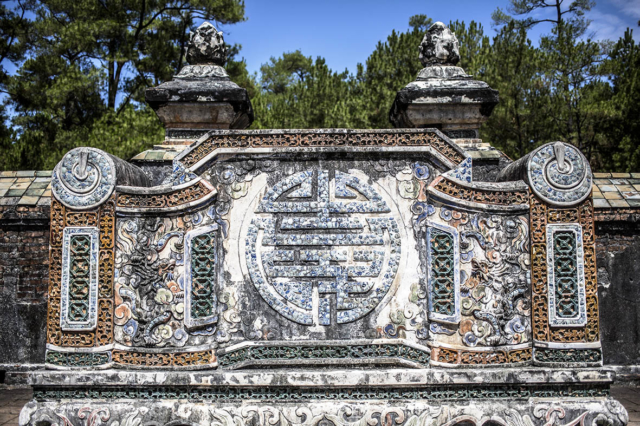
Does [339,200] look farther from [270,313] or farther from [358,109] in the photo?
[358,109]

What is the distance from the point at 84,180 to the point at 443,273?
2781 millimetres

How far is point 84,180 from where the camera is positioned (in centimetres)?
403

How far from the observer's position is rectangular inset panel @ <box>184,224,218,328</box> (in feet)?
13.3

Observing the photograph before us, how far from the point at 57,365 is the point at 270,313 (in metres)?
1.61

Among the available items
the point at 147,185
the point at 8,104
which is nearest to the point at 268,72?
the point at 8,104

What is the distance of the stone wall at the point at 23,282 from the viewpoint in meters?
6.04

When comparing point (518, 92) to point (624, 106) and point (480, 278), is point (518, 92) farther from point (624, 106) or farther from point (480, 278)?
point (480, 278)

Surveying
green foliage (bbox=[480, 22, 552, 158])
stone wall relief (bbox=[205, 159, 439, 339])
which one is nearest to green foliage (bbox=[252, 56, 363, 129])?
green foliage (bbox=[480, 22, 552, 158])

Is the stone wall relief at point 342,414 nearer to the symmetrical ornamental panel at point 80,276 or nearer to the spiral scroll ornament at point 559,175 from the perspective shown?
the symmetrical ornamental panel at point 80,276

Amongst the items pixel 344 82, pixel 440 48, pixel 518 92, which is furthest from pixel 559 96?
pixel 440 48

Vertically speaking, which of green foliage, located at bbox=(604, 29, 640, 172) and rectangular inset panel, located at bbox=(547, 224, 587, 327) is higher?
green foliage, located at bbox=(604, 29, 640, 172)

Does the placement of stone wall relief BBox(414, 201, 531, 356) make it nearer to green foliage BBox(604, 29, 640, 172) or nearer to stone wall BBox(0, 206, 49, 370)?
stone wall BBox(0, 206, 49, 370)

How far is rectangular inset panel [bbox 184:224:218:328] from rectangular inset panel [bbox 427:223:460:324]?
163 cm

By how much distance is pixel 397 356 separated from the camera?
3998 millimetres
